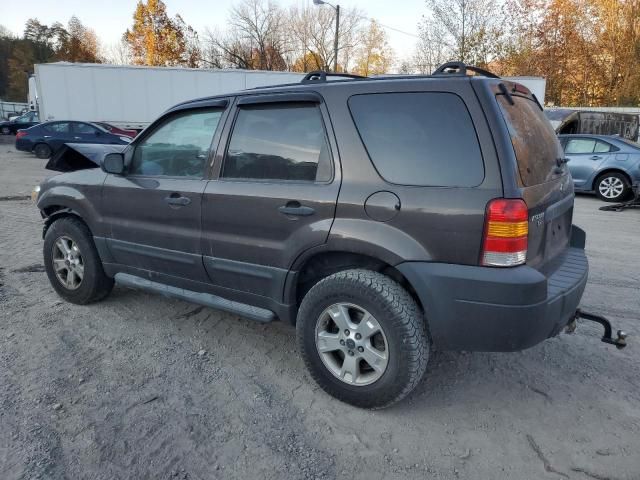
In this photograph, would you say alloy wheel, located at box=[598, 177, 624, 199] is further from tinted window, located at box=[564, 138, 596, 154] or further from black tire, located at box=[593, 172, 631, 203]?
tinted window, located at box=[564, 138, 596, 154]

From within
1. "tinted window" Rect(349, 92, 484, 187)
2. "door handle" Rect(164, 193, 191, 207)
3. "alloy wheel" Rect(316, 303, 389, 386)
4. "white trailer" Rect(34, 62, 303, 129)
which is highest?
"white trailer" Rect(34, 62, 303, 129)

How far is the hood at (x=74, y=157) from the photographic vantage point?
4.70 metres

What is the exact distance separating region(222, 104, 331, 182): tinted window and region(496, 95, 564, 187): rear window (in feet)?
3.29

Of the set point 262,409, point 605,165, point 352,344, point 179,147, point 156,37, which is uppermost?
point 156,37

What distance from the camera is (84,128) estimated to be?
1738 cm

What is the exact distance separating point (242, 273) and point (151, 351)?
95cm

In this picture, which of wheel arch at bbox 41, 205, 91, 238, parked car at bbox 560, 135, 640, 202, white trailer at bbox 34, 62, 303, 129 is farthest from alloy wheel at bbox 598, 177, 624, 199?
white trailer at bbox 34, 62, 303, 129

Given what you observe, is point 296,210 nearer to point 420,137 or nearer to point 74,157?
point 420,137

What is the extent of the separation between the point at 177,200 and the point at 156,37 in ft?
134

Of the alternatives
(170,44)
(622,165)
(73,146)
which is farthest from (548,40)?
(73,146)

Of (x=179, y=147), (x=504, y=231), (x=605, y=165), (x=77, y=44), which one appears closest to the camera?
(x=504, y=231)

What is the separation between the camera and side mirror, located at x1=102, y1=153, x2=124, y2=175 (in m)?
3.69

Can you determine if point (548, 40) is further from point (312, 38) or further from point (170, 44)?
point (170, 44)

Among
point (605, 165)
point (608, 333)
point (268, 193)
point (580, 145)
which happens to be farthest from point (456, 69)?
point (580, 145)
